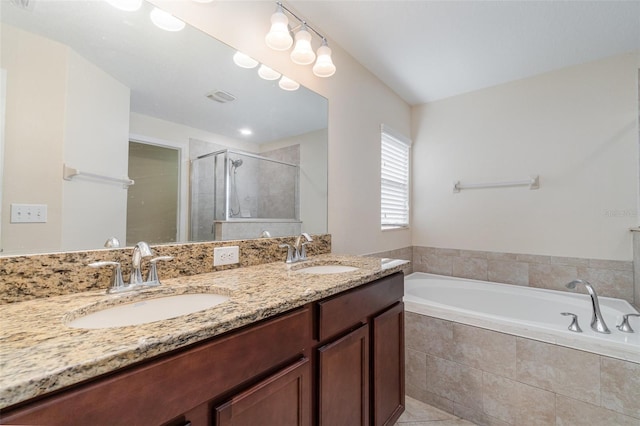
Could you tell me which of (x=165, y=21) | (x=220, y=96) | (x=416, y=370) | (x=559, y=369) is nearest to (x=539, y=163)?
(x=559, y=369)

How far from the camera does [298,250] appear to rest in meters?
1.63

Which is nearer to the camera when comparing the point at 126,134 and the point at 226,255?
the point at 126,134

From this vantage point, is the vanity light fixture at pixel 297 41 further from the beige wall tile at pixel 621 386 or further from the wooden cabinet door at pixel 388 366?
the beige wall tile at pixel 621 386

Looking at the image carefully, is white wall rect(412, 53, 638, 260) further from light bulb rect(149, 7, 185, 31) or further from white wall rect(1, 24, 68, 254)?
white wall rect(1, 24, 68, 254)

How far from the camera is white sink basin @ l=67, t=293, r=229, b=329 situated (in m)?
0.78

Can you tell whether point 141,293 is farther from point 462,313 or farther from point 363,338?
point 462,313

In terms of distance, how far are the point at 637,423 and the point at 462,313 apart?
32.6 inches

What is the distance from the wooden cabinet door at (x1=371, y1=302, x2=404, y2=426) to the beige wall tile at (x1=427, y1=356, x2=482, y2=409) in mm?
475

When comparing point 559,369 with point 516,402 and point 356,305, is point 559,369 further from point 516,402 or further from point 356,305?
point 356,305

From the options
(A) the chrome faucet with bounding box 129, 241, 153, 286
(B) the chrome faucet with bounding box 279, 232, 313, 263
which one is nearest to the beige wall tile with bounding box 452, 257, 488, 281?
(B) the chrome faucet with bounding box 279, 232, 313, 263

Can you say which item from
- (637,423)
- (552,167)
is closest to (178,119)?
(637,423)

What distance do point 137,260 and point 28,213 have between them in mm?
331

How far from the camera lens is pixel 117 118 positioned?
1056 mm

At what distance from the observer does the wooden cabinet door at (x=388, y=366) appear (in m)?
1.27
